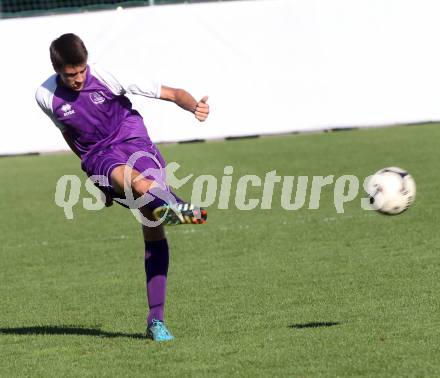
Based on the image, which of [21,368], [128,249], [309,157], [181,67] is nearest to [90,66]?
[21,368]

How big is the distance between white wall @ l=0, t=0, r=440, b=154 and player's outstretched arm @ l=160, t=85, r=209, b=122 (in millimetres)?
12582

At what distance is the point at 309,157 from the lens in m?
16.8

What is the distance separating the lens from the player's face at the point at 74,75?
638 centimetres

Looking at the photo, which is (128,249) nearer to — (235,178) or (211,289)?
(211,289)

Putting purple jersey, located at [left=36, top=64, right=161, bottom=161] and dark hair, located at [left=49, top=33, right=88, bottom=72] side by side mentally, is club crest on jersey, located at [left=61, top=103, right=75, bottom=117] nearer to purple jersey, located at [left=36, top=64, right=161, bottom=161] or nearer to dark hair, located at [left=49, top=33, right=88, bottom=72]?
purple jersey, located at [left=36, top=64, right=161, bottom=161]

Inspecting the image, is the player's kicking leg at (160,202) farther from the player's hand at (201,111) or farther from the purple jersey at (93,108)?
the player's hand at (201,111)

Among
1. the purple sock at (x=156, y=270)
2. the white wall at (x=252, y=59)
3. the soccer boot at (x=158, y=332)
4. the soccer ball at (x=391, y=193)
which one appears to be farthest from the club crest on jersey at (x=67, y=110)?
the white wall at (x=252, y=59)

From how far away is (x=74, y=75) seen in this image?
21.0 ft

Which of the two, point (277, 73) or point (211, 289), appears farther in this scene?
point (277, 73)

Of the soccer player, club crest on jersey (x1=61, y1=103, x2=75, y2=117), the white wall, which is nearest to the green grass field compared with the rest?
the soccer player

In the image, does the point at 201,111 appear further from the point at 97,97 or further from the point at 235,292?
the point at 235,292

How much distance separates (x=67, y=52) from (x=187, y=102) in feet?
2.61

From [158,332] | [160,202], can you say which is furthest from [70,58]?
[158,332]

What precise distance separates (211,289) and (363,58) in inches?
469
